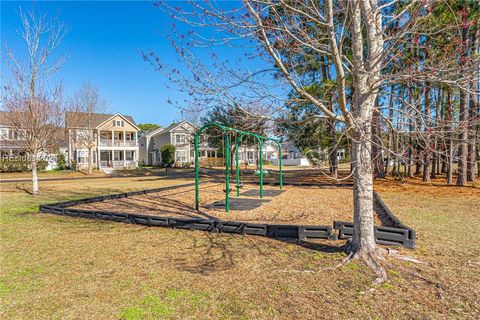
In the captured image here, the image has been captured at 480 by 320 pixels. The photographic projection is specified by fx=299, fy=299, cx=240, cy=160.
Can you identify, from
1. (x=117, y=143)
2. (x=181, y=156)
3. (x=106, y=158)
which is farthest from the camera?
(x=181, y=156)

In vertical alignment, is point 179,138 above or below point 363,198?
above

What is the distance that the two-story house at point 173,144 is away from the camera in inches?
1741

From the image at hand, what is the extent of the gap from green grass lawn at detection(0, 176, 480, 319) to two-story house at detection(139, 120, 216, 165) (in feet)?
117

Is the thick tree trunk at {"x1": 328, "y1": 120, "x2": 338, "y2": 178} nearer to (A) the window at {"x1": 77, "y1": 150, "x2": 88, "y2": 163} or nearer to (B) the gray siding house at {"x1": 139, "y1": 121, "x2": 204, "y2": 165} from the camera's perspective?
(B) the gray siding house at {"x1": 139, "y1": 121, "x2": 204, "y2": 165}

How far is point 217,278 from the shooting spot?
13.1ft

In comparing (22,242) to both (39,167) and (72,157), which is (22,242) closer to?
(39,167)

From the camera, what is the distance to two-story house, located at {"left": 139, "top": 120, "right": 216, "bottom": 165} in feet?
145

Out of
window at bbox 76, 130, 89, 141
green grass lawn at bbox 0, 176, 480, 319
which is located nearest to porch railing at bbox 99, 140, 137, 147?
window at bbox 76, 130, 89, 141

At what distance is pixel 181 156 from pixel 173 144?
6.97ft

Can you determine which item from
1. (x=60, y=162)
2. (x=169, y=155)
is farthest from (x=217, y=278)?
(x=169, y=155)

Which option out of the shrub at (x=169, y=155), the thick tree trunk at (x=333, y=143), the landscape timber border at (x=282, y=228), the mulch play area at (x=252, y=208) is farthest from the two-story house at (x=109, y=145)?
the landscape timber border at (x=282, y=228)

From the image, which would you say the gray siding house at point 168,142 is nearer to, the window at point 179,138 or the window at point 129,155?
the window at point 179,138

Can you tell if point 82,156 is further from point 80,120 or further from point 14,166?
point 80,120

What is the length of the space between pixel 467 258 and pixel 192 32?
537 centimetres
